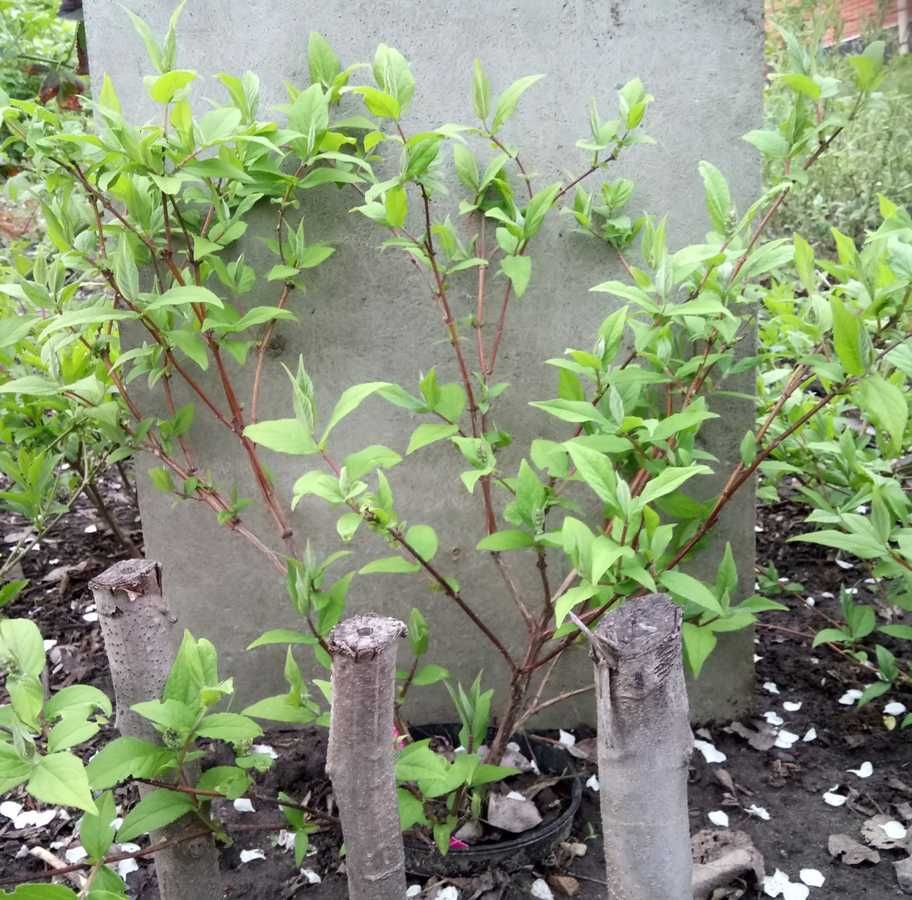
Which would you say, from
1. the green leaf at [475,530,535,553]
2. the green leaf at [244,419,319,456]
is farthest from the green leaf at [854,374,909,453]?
the green leaf at [244,419,319,456]

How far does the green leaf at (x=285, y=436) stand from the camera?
1501 millimetres

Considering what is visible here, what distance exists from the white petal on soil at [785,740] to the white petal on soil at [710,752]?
13 centimetres

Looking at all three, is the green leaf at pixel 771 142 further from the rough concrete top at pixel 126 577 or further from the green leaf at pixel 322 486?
the rough concrete top at pixel 126 577

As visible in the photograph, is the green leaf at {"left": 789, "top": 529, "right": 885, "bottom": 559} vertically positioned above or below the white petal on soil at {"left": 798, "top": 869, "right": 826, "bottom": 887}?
above

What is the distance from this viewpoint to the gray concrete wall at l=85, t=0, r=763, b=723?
204cm

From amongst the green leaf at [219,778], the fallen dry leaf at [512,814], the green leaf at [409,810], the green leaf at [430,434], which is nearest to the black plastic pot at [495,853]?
the fallen dry leaf at [512,814]

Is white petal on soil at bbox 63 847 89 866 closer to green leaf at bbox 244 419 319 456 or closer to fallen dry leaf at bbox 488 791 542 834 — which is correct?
fallen dry leaf at bbox 488 791 542 834

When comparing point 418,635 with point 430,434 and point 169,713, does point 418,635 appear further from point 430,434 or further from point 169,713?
point 169,713

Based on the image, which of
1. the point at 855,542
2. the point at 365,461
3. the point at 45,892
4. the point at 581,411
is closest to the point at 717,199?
the point at 581,411

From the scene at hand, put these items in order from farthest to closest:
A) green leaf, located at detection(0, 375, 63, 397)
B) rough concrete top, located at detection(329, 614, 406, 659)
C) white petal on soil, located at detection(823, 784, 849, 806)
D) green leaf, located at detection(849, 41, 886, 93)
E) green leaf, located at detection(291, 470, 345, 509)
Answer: white petal on soil, located at detection(823, 784, 849, 806), green leaf, located at detection(0, 375, 63, 397), green leaf, located at detection(849, 41, 886, 93), green leaf, located at detection(291, 470, 345, 509), rough concrete top, located at detection(329, 614, 406, 659)

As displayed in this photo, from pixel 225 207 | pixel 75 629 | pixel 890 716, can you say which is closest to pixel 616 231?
pixel 225 207

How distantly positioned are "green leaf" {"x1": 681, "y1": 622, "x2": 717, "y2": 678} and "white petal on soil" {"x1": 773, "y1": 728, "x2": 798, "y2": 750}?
2.01 ft

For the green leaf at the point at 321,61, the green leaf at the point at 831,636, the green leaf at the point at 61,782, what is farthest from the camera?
the green leaf at the point at 831,636

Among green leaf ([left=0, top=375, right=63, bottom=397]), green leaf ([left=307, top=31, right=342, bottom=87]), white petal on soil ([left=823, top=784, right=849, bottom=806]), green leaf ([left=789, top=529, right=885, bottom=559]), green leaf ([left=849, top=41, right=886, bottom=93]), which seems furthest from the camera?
white petal on soil ([left=823, top=784, right=849, bottom=806])
